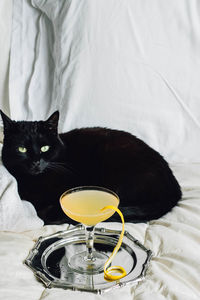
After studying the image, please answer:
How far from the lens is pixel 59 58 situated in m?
1.65

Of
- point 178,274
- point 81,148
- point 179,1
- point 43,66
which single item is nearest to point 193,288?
point 178,274

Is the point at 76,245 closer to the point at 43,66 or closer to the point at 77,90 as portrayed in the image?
the point at 77,90

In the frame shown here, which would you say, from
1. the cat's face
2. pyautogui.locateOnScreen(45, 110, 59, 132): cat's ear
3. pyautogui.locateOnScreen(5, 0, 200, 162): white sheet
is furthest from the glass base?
pyautogui.locateOnScreen(5, 0, 200, 162): white sheet

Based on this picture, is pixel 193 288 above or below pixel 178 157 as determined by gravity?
above

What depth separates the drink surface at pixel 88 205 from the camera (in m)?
0.95

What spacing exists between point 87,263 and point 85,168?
52cm

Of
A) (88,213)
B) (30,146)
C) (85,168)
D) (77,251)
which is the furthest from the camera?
(85,168)

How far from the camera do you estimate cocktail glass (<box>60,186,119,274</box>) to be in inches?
37.7

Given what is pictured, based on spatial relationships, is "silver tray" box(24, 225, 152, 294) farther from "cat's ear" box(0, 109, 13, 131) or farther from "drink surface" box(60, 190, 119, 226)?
"cat's ear" box(0, 109, 13, 131)

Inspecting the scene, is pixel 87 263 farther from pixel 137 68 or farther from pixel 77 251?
pixel 137 68

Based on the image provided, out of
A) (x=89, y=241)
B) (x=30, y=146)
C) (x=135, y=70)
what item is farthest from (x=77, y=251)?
(x=135, y=70)

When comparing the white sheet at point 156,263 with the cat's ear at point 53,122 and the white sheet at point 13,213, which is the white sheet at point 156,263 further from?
the cat's ear at point 53,122

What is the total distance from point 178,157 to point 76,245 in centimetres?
70

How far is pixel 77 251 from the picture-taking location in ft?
3.51
